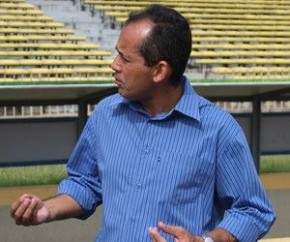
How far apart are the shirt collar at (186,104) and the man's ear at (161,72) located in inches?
2.7

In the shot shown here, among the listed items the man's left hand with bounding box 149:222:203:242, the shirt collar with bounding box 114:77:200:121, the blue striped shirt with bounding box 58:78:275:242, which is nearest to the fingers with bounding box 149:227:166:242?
the man's left hand with bounding box 149:222:203:242

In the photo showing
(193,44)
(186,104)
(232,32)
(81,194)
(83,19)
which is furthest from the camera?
(83,19)

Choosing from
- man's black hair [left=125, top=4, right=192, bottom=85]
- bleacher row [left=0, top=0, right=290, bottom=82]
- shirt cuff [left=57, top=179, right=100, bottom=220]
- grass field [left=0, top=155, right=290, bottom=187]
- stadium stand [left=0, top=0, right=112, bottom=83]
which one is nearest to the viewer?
man's black hair [left=125, top=4, right=192, bottom=85]

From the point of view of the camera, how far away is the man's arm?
1451 millimetres

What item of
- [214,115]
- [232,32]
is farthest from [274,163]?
[214,115]

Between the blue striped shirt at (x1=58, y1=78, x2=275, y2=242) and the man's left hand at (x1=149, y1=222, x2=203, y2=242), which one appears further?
the blue striped shirt at (x1=58, y1=78, x2=275, y2=242)

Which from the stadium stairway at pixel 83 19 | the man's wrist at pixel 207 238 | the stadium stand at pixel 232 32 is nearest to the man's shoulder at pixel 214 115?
the man's wrist at pixel 207 238

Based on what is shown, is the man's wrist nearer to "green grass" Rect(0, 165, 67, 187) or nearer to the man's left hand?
the man's left hand

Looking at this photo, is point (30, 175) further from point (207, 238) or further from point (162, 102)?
point (207, 238)

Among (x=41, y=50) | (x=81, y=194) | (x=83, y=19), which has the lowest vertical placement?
(x=41, y=50)

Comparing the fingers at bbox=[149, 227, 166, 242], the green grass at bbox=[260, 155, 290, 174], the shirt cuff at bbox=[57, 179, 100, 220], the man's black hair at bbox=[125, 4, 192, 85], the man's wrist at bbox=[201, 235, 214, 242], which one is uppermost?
the man's black hair at bbox=[125, 4, 192, 85]

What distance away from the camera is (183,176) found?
1.45 metres

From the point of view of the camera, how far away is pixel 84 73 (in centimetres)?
838

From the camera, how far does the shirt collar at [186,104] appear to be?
1472 millimetres
